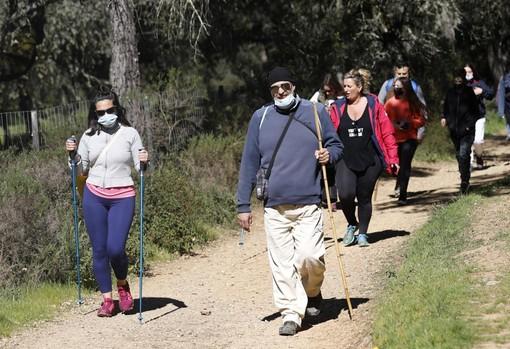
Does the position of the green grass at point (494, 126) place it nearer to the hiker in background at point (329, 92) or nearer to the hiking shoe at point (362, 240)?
the hiker in background at point (329, 92)

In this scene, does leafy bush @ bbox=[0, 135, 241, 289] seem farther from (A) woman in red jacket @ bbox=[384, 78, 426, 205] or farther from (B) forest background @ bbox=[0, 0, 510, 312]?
(A) woman in red jacket @ bbox=[384, 78, 426, 205]

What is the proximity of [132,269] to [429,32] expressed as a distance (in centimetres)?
1338

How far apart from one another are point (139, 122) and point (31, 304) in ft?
18.5

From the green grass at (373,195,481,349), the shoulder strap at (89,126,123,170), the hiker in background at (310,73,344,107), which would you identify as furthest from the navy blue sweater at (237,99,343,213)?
the hiker in background at (310,73,344,107)

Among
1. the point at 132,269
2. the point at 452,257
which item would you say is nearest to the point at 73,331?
the point at 132,269

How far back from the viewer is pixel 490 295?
686 centimetres

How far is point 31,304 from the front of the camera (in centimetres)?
876

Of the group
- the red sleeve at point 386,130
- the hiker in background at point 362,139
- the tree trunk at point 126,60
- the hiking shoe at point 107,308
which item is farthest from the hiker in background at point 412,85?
the hiking shoe at point 107,308

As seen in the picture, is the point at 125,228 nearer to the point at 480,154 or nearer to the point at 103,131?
the point at 103,131

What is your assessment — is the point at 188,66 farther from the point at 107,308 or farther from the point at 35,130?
the point at 107,308

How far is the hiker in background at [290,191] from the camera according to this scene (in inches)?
283

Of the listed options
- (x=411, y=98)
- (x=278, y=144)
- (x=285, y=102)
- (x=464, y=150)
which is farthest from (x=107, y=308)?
(x=464, y=150)

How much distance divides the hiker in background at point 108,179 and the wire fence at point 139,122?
5596 millimetres

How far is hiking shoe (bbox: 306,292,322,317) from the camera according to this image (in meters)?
7.64
